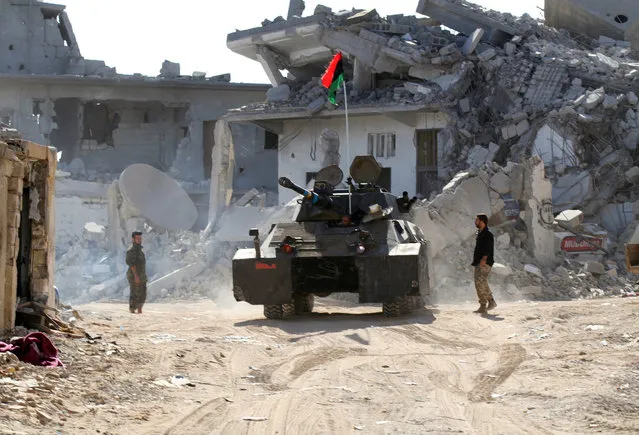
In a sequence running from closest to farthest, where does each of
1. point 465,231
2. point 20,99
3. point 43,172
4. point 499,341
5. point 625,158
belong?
1. point 43,172
2. point 499,341
3. point 465,231
4. point 625,158
5. point 20,99

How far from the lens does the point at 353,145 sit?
3472 cm

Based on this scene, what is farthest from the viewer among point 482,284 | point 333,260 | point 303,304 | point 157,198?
point 157,198

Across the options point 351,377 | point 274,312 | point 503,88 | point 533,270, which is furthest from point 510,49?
point 351,377

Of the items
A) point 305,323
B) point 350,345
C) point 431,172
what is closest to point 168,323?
point 305,323

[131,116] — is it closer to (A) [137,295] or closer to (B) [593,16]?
(B) [593,16]

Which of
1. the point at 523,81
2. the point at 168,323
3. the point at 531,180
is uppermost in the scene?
the point at 523,81

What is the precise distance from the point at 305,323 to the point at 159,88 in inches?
1060

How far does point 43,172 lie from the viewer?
11938mm

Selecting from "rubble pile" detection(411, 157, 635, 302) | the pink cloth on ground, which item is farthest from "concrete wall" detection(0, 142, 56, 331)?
"rubble pile" detection(411, 157, 635, 302)

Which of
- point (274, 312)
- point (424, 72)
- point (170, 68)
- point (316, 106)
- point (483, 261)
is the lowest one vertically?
point (274, 312)

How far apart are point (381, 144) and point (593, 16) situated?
8428 mm

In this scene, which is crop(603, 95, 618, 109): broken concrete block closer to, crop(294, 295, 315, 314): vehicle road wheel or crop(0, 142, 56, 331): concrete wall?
crop(294, 295, 315, 314): vehicle road wheel

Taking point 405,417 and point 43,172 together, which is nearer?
point 405,417

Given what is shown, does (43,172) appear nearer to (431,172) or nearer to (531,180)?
(531,180)
